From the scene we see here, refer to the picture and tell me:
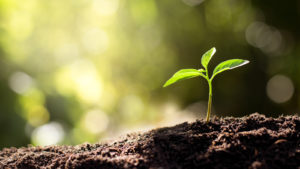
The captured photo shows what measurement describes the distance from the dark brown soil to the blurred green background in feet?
7.11

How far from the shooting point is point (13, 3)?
3.32m

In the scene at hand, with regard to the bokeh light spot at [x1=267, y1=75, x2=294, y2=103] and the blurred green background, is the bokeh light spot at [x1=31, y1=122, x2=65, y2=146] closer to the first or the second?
the blurred green background

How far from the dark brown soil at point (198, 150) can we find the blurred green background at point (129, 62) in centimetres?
217

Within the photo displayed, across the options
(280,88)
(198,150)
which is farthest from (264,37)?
(198,150)

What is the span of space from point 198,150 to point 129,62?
13.5ft

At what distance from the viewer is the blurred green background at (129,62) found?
3.13 m

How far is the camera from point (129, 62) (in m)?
4.81

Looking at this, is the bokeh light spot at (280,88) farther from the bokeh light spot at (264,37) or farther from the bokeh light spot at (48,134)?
the bokeh light spot at (48,134)

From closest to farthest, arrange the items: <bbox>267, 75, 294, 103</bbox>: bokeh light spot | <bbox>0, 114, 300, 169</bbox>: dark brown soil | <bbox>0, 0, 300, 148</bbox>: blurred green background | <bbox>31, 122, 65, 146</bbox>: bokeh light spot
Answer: <bbox>0, 114, 300, 169</bbox>: dark brown soil → <bbox>31, 122, 65, 146</bbox>: bokeh light spot → <bbox>0, 0, 300, 148</bbox>: blurred green background → <bbox>267, 75, 294, 103</bbox>: bokeh light spot

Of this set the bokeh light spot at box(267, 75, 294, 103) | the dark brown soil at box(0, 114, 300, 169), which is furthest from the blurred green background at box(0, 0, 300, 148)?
the dark brown soil at box(0, 114, 300, 169)

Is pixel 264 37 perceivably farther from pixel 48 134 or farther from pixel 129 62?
pixel 48 134

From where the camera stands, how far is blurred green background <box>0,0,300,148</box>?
3129 millimetres

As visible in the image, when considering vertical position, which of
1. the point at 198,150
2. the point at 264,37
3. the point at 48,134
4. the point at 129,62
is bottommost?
the point at 198,150

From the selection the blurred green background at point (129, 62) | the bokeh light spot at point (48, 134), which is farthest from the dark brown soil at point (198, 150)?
the blurred green background at point (129, 62)
